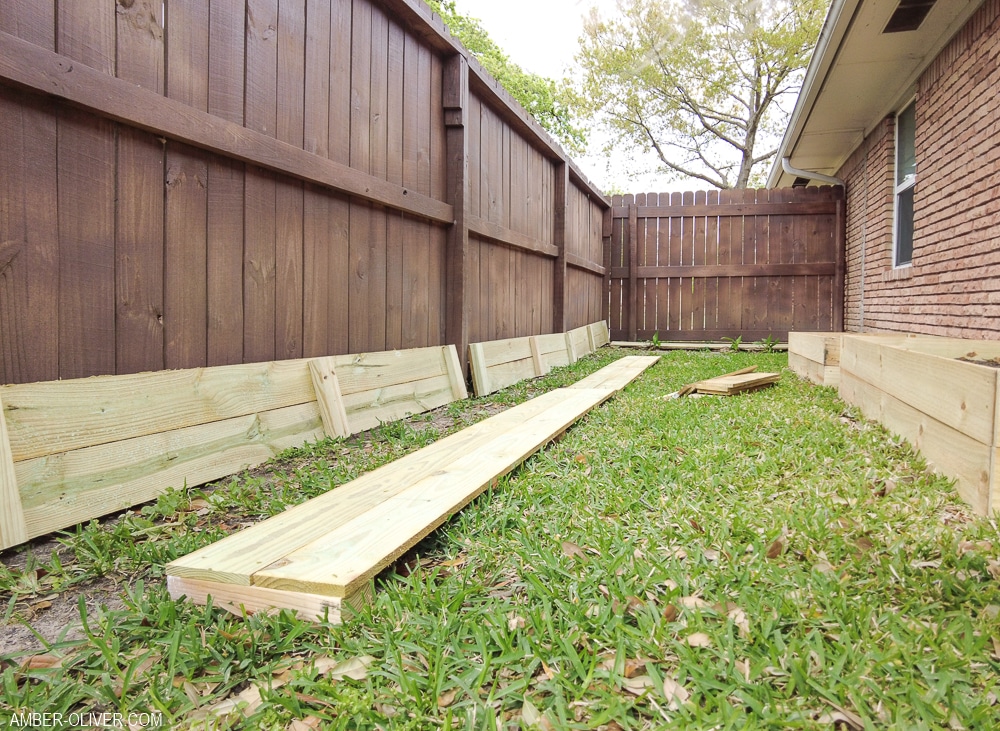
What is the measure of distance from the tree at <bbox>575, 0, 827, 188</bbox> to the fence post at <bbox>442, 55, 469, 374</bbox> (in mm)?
14079

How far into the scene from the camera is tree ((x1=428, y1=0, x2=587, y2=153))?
22453 mm

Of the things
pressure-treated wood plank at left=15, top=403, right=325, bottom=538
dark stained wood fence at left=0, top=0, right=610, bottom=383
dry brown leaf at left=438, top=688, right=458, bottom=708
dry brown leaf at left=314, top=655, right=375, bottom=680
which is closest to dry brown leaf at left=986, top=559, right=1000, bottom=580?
dry brown leaf at left=438, top=688, right=458, bottom=708

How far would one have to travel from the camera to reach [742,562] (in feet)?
5.19

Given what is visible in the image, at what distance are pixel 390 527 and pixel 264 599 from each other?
0.37 m

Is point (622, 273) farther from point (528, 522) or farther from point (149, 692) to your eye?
point (149, 692)

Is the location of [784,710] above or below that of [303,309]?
below

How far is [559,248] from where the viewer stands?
7.17 metres

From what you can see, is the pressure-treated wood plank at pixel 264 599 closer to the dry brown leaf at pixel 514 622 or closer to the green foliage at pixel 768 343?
the dry brown leaf at pixel 514 622

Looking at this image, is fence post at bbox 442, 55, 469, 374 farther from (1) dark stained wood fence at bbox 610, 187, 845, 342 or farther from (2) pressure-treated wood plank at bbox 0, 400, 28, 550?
(1) dark stained wood fence at bbox 610, 187, 845, 342

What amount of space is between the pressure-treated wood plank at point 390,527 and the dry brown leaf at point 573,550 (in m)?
0.36

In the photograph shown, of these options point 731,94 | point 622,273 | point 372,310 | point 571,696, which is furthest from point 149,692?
point 731,94

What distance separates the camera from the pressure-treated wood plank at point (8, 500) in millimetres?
1584

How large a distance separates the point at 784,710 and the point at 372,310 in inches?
112

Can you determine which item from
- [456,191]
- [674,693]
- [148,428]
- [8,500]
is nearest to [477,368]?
[456,191]
